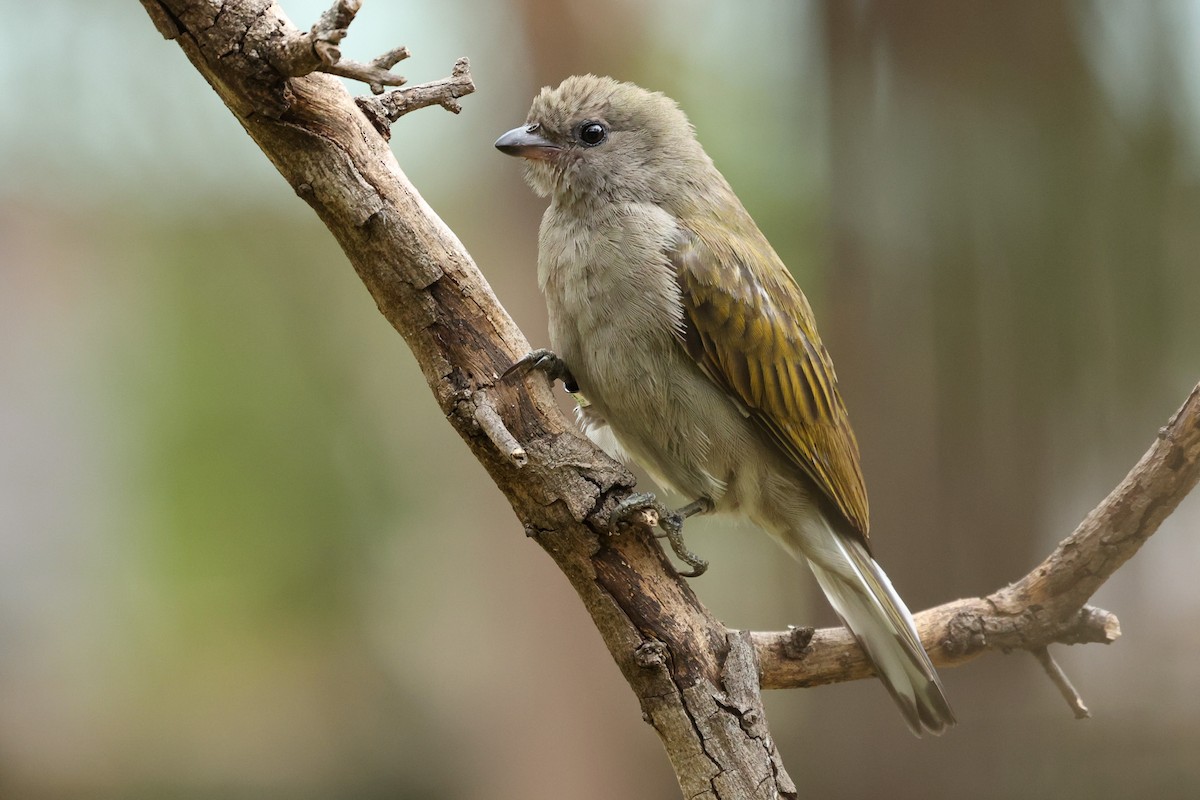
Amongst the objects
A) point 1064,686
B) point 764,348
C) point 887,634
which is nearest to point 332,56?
point 764,348

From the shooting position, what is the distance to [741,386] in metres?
2.30

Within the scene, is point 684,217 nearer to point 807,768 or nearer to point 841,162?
point 841,162

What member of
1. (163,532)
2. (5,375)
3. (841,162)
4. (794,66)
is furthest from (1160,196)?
(5,375)

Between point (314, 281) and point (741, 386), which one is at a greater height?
point (314, 281)

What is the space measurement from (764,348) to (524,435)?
0.74 m

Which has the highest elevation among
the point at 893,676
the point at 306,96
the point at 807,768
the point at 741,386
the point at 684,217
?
the point at 306,96

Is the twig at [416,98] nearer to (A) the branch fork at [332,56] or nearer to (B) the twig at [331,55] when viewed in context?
(A) the branch fork at [332,56]

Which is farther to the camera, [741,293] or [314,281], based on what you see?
[314,281]

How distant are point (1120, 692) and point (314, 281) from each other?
406 centimetres

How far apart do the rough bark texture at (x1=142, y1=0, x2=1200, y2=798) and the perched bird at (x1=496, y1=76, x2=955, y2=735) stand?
243 mm

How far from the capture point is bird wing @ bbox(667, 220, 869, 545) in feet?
7.41

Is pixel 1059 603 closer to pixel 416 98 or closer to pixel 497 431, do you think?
pixel 497 431

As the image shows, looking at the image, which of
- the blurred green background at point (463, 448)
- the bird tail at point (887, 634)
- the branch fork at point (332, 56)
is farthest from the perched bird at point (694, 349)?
the blurred green background at point (463, 448)

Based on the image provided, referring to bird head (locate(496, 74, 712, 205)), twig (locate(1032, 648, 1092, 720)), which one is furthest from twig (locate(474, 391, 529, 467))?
twig (locate(1032, 648, 1092, 720))
